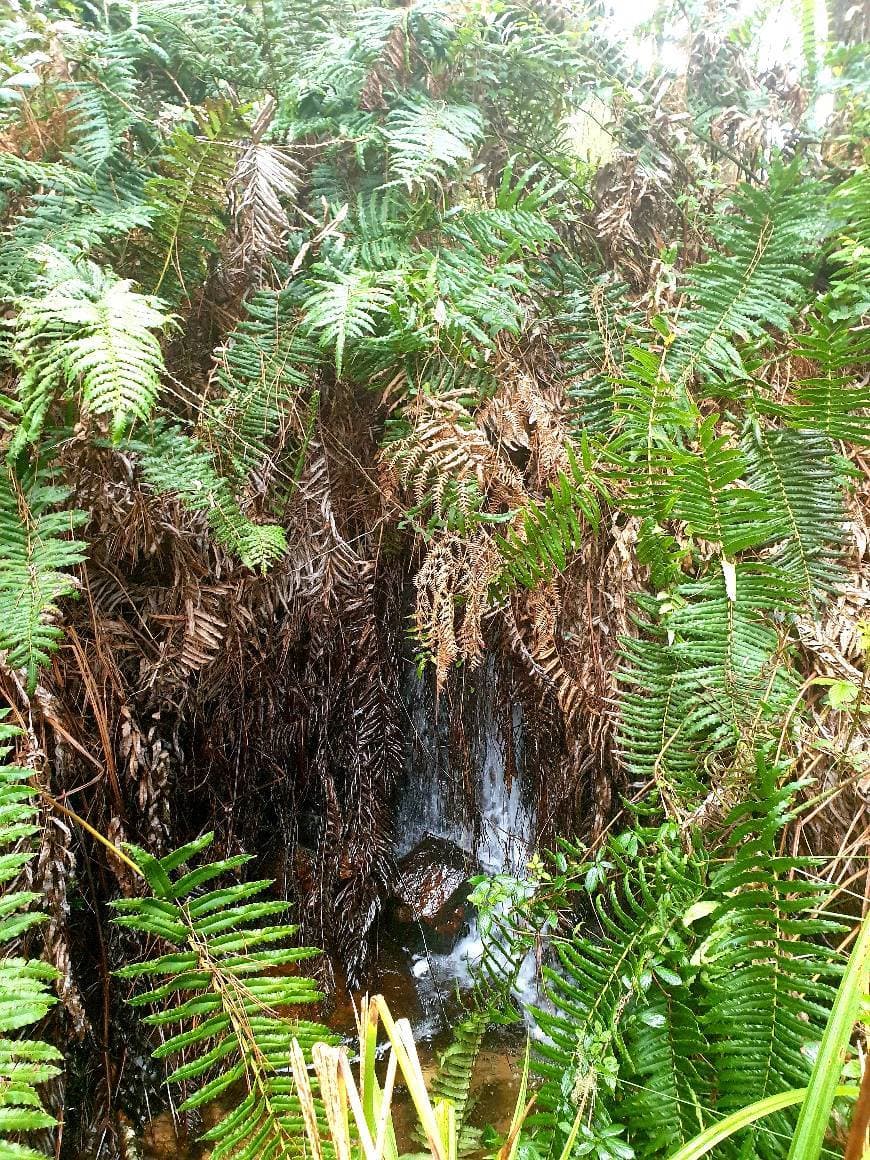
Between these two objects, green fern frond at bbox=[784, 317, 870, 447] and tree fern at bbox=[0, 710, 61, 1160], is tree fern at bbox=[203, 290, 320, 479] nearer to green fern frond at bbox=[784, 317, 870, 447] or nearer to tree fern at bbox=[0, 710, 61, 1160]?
tree fern at bbox=[0, 710, 61, 1160]

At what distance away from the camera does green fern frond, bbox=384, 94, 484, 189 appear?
212 centimetres

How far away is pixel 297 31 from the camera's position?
2.43m

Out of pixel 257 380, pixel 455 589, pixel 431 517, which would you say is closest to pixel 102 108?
pixel 257 380

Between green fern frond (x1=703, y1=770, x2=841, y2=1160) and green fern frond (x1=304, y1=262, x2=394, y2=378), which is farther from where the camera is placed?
green fern frond (x1=304, y1=262, x2=394, y2=378)

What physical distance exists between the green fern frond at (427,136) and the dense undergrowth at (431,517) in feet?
0.07

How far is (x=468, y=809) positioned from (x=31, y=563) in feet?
6.77

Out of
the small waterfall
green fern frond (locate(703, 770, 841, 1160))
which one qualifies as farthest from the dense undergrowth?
the small waterfall

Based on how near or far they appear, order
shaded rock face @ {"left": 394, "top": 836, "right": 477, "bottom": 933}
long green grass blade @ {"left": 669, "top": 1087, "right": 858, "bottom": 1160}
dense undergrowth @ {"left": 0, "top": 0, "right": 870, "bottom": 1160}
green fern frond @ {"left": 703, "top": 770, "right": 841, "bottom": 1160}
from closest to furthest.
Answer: long green grass blade @ {"left": 669, "top": 1087, "right": 858, "bottom": 1160}, green fern frond @ {"left": 703, "top": 770, "right": 841, "bottom": 1160}, dense undergrowth @ {"left": 0, "top": 0, "right": 870, "bottom": 1160}, shaded rock face @ {"left": 394, "top": 836, "right": 477, "bottom": 933}

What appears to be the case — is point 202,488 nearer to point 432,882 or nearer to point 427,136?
point 427,136

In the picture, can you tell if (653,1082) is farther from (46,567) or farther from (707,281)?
(707,281)

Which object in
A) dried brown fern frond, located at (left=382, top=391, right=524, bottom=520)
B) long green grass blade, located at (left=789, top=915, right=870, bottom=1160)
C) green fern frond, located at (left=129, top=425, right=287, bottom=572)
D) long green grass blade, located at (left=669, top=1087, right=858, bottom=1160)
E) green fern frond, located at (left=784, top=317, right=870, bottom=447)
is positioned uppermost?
green fern frond, located at (left=784, top=317, right=870, bottom=447)

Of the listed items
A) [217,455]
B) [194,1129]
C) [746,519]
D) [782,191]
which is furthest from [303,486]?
[194,1129]

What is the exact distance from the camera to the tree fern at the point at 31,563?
1658 millimetres

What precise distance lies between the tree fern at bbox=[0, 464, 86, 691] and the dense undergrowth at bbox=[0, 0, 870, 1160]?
12mm
